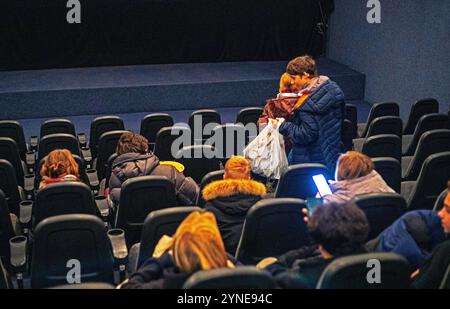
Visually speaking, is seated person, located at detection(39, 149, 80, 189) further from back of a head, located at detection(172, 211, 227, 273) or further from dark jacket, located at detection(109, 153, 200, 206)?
back of a head, located at detection(172, 211, 227, 273)

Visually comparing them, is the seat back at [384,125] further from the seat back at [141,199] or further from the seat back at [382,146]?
the seat back at [141,199]

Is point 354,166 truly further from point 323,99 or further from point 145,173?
point 145,173

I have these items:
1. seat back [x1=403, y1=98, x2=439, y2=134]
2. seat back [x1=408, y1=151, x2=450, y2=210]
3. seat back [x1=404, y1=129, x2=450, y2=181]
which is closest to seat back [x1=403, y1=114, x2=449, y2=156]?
seat back [x1=404, y1=129, x2=450, y2=181]

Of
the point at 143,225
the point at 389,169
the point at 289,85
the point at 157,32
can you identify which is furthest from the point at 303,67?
the point at 157,32

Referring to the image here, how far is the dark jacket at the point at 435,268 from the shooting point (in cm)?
284

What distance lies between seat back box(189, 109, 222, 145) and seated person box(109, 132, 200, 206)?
148cm

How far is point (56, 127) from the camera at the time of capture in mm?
6129

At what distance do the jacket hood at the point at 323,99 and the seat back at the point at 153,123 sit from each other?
2.06 m

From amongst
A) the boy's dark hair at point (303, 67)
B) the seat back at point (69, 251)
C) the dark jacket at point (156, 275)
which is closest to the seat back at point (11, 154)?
the seat back at point (69, 251)

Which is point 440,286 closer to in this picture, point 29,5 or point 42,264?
point 42,264

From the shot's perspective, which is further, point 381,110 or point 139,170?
point 381,110

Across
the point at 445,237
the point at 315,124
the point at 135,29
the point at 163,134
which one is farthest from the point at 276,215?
the point at 135,29

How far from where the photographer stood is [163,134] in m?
5.57

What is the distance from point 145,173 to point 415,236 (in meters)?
2.11
